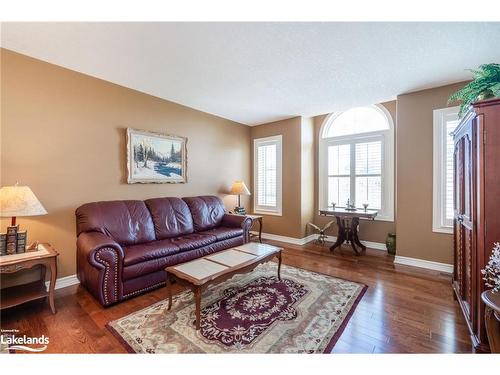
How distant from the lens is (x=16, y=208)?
1.97 metres

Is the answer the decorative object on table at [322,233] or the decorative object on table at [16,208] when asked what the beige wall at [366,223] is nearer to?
the decorative object on table at [322,233]

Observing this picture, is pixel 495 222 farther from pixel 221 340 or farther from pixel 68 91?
pixel 68 91

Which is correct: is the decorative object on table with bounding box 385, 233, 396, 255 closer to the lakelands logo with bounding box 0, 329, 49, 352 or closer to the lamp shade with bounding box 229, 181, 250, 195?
→ the lamp shade with bounding box 229, 181, 250, 195

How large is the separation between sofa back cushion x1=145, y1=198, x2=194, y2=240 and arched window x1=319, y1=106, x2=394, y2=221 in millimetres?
2907

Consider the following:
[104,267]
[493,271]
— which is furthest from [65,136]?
[493,271]

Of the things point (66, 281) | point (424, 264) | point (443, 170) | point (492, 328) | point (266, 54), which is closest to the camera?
point (492, 328)

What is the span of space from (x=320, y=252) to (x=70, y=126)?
4185 millimetres

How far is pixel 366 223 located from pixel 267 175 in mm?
2266

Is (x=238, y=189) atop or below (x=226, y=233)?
atop

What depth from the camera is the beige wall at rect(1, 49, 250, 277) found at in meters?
2.37

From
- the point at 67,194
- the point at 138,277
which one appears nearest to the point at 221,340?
the point at 138,277

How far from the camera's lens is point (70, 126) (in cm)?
274

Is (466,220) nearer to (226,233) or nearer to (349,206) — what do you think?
(349,206)

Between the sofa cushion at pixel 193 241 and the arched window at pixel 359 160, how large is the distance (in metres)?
2.74
